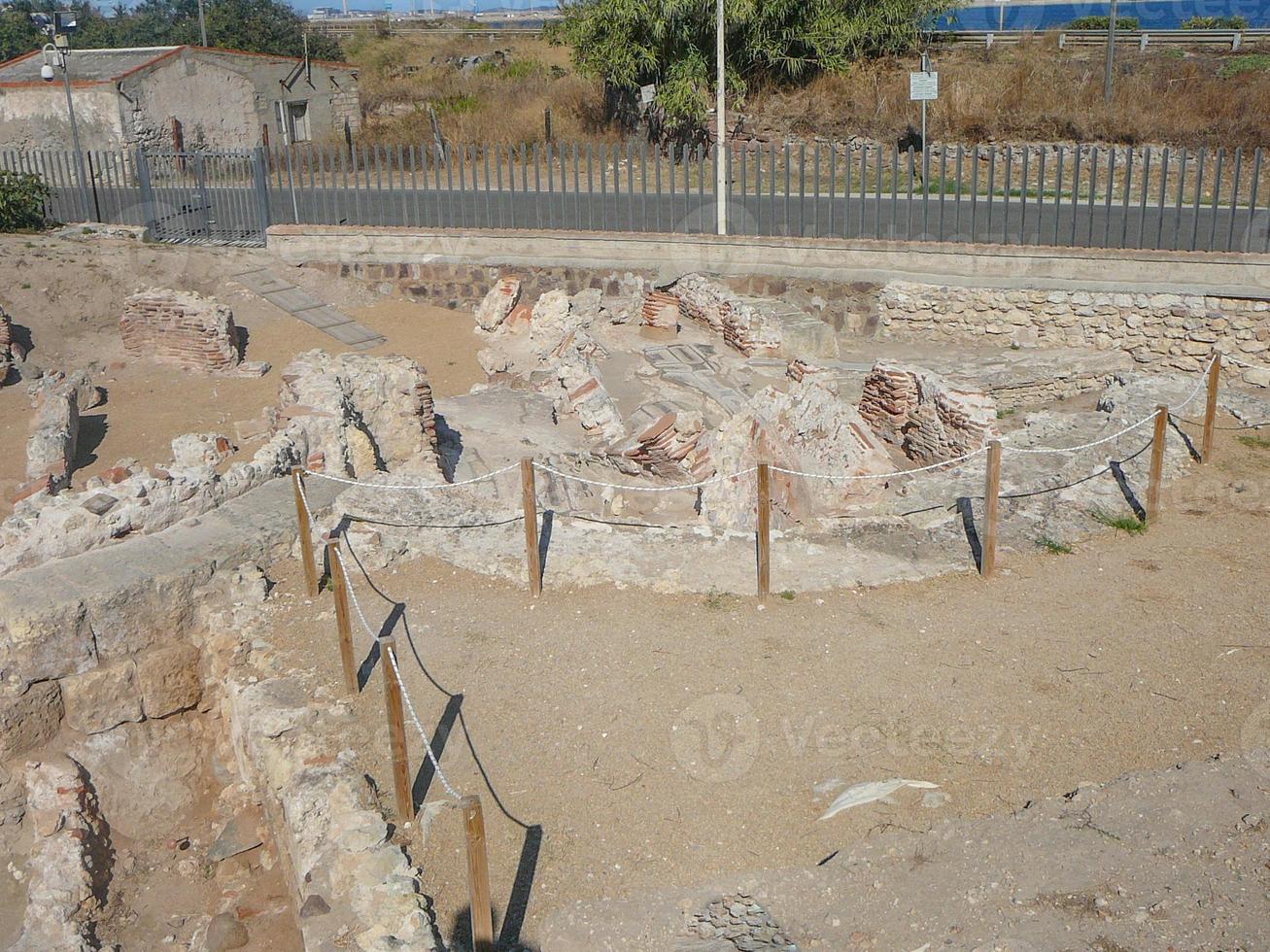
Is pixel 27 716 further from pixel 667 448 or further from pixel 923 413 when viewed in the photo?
pixel 923 413

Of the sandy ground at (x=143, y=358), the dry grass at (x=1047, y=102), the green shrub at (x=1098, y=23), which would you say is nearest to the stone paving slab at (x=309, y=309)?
the sandy ground at (x=143, y=358)

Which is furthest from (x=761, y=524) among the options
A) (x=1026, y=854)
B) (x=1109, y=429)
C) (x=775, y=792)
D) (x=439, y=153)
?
(x=439, y=153)

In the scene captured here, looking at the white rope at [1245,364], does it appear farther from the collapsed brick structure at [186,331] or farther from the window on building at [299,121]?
the window on building at [299,121]

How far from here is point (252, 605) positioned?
7.08 m

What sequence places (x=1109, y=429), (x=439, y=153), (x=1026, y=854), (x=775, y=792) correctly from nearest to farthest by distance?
(x=1026, y=854) → (x=775, y=792) → (x=1109, y=429) → (x=439, y=153)

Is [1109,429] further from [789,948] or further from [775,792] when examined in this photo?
[789,948]

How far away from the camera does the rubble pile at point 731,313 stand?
43.5 ft

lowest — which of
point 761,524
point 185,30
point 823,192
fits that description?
point 761,524

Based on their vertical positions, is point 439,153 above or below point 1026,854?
above

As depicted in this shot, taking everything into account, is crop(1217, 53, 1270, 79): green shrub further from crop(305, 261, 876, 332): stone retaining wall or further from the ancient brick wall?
the ancient brick wall

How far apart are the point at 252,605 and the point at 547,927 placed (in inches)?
129

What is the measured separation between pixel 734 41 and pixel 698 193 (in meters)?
11.4

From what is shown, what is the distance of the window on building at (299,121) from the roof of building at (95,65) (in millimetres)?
2228

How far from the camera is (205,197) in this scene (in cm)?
1895
